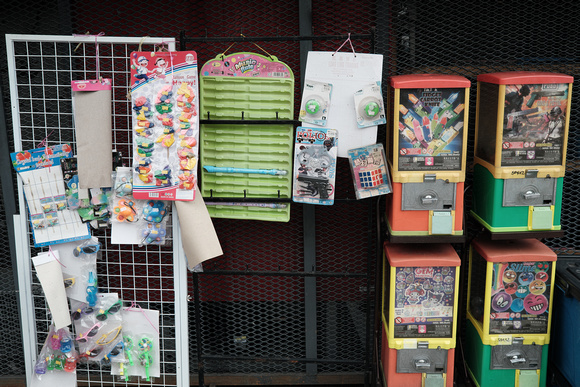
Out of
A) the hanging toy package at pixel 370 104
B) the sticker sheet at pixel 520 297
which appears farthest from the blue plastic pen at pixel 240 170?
the sticker sheet at pixel 520 297

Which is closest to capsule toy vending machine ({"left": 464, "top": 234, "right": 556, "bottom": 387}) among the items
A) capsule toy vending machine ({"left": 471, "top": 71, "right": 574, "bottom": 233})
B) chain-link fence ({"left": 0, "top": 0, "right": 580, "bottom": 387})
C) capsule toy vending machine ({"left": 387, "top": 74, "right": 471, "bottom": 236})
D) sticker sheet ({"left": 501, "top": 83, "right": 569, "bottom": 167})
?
capsule toy vending machine ({"left": 471, "top": 71, "right": 574, "bottom": 233})

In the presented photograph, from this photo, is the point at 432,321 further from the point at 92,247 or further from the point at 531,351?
the point at 92,247

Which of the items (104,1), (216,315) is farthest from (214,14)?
(216,315)

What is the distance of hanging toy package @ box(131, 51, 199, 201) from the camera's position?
2.87 metres

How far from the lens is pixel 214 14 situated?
3.50m

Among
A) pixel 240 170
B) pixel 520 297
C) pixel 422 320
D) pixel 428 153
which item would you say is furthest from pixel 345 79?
pixel 520 297

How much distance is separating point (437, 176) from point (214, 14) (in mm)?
1746

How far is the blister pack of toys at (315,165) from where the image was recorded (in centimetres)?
311

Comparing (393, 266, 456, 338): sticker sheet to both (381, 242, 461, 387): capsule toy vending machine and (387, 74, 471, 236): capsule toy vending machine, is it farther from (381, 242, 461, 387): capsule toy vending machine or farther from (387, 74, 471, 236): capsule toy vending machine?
(387, 74, 471, 236): capsule toy vending machine

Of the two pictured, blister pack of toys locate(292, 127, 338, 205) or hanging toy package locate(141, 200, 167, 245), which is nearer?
hanging toy package locate(141, 200, 167, 245)

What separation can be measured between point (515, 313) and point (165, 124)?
2.26 meters

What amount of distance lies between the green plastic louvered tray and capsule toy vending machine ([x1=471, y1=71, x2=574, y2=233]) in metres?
1.13

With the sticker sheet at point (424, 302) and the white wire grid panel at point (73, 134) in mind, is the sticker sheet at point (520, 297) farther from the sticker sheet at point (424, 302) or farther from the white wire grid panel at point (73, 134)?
the white wire grid panel at point (73, 134)

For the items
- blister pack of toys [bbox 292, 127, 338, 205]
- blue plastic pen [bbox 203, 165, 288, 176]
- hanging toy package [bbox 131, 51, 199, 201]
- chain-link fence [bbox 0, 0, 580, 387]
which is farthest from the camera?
chain-link fence [bbox 0, 0, 580, 387]
